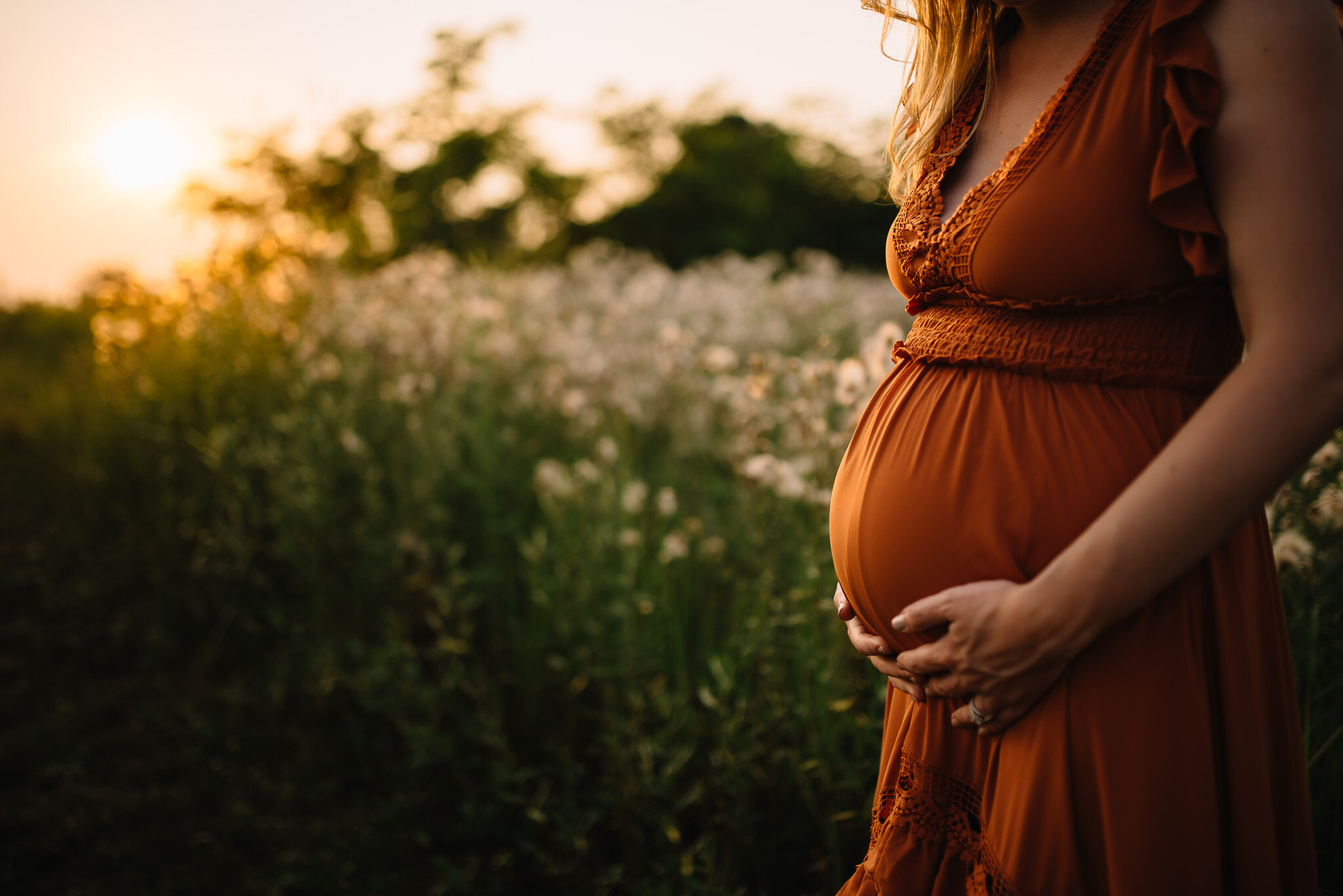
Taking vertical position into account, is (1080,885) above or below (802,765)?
above

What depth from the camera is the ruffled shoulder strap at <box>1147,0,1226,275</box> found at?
788mm

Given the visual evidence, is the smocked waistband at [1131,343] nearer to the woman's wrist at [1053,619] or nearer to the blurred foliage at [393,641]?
the woman's wrist at [1053,619]

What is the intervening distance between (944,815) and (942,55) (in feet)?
3.71

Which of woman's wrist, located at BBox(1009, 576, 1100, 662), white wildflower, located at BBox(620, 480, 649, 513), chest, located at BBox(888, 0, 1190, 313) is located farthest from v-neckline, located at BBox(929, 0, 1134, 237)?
white wildflower, located at BBox(620, 480, 649, 513)

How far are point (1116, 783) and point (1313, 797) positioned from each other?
4.38 feet

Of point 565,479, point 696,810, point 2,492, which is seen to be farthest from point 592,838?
point 2,492

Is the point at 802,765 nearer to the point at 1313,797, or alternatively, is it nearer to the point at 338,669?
the point at 1313,797

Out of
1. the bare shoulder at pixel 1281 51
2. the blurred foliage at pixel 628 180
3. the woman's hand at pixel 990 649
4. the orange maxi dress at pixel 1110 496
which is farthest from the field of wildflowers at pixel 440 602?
the blurred foliage at pixel 628 180

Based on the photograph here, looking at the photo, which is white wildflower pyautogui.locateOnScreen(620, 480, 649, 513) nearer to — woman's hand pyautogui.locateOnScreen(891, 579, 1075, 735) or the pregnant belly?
the pregnant belly

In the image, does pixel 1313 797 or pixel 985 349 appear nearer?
pixel 985 349

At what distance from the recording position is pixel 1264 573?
37.2 inches

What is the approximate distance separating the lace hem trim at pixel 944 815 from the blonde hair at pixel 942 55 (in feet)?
2.85

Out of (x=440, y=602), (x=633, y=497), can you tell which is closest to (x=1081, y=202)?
(x=633, y=497)

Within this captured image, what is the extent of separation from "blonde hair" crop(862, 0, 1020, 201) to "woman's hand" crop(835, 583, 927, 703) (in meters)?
0.68
